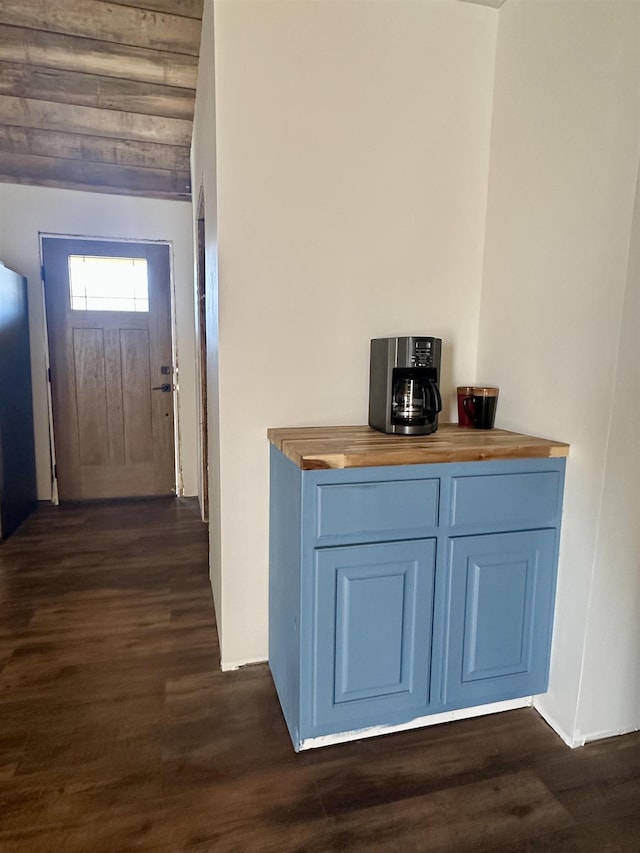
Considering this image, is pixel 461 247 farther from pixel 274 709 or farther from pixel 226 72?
pixel 274 709

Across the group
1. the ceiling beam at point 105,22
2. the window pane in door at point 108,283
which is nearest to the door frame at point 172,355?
the window pane in door at point 108,283

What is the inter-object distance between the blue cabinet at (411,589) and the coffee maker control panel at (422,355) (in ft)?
1.26

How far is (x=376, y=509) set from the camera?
147 cm

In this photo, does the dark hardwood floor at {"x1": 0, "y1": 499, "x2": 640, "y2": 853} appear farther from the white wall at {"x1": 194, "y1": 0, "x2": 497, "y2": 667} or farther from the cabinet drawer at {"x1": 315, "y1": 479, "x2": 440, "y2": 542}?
the cabinet drawer at {"x1": 315, "y1": 479, "x2": 440, "y2": 542}

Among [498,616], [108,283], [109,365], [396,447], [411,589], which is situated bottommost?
[498,616]

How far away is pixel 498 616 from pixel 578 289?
1.09 meters

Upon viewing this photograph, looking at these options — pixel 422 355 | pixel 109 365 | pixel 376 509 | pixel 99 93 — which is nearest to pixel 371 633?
pixel 376 509

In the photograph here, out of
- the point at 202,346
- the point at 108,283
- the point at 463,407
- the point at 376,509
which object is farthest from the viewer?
the point at 108,283

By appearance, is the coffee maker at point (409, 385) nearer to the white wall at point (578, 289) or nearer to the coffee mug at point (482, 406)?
the coffee mug at point (482, 406)

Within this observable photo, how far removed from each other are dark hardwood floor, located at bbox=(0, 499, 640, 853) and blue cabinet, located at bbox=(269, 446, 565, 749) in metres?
0.12

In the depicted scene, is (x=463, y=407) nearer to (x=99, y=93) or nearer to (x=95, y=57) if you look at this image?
(x=95, y=57)

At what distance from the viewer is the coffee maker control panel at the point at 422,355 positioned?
Result: 1.69 metres

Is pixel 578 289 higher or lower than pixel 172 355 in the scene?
higher

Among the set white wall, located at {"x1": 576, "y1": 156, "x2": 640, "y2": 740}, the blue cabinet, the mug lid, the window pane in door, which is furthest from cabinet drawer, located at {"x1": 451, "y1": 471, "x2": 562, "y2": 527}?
the window pane in door
